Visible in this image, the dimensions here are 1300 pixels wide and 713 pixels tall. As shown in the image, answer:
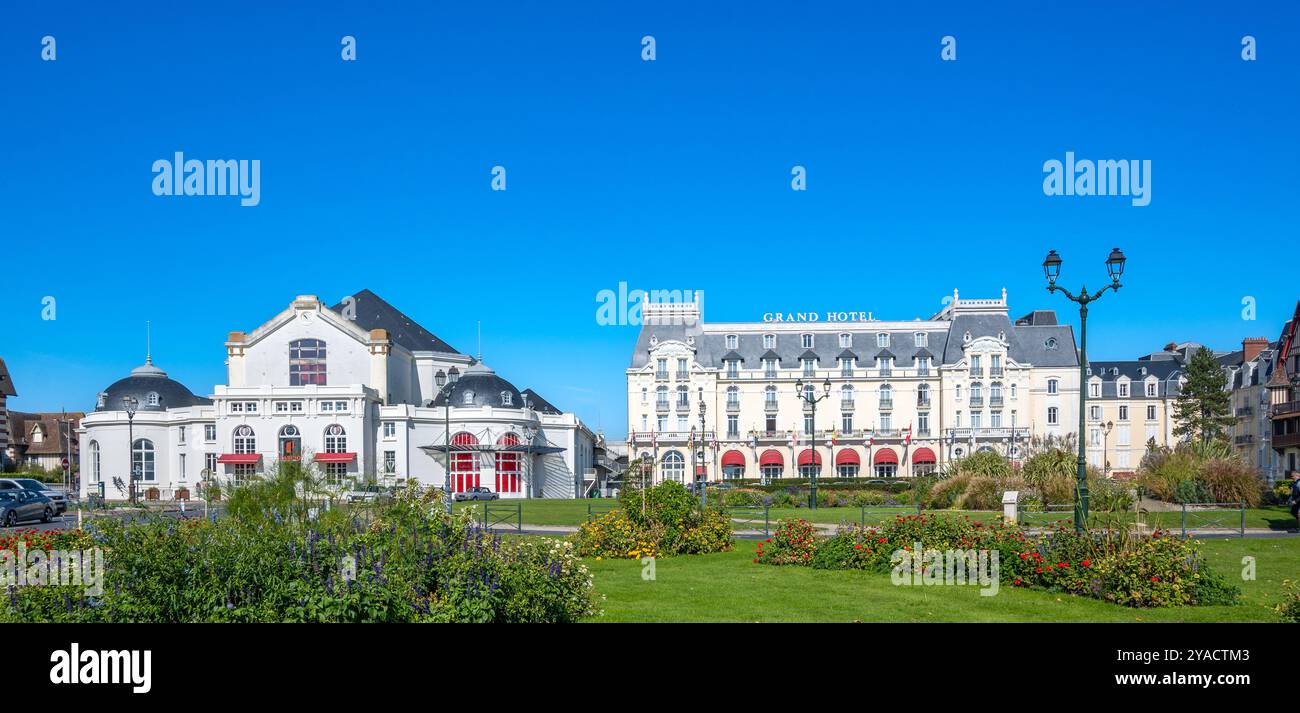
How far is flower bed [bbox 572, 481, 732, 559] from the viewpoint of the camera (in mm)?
18688

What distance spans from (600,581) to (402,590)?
655 cm

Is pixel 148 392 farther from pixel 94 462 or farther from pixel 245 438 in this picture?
pixel 245 438

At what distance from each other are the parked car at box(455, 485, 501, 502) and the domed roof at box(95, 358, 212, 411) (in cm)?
2240

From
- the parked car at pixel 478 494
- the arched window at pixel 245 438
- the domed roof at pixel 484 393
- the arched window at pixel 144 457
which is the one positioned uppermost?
the domed roof at pixel 484 393

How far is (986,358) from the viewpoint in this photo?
7119 centimetres

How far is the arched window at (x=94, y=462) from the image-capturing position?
63.0 m

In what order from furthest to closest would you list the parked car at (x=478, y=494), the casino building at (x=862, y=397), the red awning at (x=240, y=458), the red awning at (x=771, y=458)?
the red awning at (x=771, y=458)
the casino building at (x=862, y=397)
the red awning at (x=240, y=458)
the parked car at (x=478, y=494)

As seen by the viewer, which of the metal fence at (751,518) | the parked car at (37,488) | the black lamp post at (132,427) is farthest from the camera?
the black lamp post at (132,427)

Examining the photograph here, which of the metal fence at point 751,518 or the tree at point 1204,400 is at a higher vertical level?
the tree at point 1204,400

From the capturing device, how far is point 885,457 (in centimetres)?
7212

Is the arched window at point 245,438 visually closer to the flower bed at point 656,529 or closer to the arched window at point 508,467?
the arched window at point 508,467

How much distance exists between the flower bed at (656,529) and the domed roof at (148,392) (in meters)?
55.1

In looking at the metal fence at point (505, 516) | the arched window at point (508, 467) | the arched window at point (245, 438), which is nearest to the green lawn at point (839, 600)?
the metal fence at point (505, 516)
